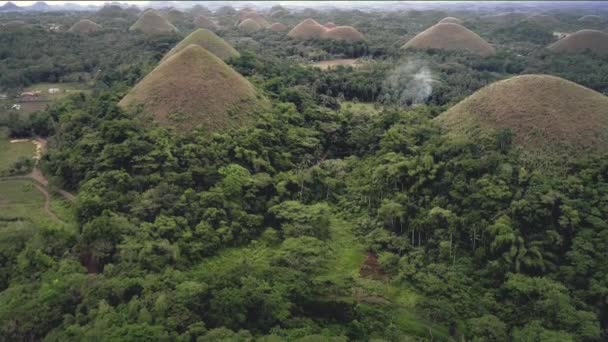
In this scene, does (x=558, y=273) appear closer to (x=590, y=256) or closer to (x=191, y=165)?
(x=590, y=256)

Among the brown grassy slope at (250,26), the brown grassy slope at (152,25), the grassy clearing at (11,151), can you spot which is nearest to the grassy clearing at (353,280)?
the grassy clearing at (11,151)

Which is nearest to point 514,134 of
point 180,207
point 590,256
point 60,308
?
point 590,256

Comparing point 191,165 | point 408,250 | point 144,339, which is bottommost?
point 408,250

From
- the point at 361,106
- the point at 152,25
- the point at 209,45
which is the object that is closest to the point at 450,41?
the point at 361,106

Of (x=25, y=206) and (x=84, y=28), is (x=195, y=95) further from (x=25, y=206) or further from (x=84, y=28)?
(x=84, y=28)

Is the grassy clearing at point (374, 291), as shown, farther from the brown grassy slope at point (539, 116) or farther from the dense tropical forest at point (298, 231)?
the brown grassy slope at point (539, 116)

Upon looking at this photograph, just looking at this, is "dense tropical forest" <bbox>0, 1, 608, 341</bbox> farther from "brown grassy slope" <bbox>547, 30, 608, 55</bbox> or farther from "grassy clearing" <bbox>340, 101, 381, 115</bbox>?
"brown grassy slope" <bbox>547, 30, 608, 55</bbox>

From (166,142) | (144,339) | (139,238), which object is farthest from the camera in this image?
(166,142)
